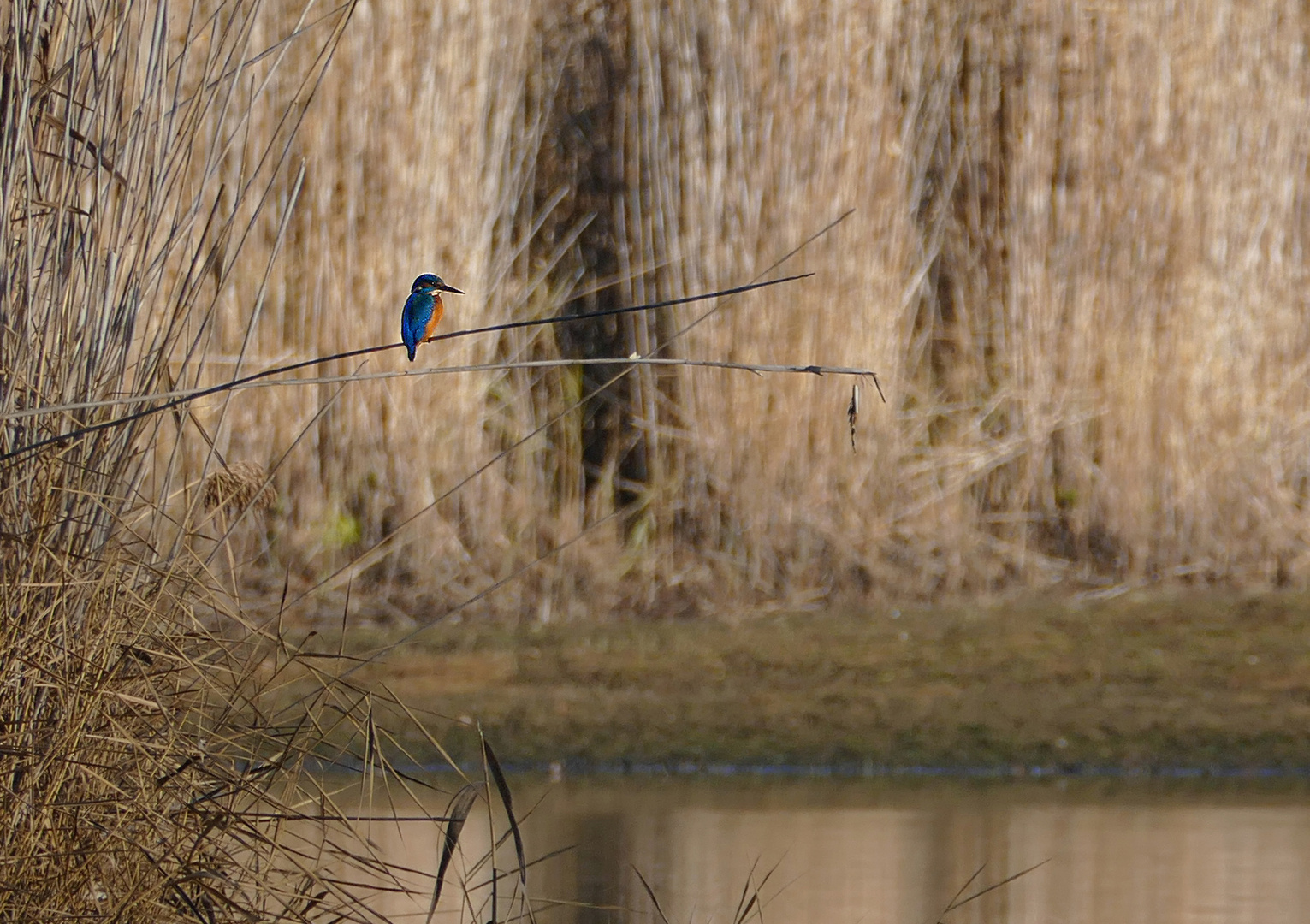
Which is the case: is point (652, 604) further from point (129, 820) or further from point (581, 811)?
point (129, 820)

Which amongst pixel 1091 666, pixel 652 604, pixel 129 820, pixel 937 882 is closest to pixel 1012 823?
pixel 937 882

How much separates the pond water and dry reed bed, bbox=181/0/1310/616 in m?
0.97

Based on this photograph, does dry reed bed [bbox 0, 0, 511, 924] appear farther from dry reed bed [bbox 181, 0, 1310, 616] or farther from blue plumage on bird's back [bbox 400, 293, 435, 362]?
dry reed bed [bbox 181, 0, 1310, 616]

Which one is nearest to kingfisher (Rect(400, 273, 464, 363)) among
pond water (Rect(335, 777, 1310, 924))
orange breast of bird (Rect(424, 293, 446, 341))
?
orange breast of bird (Rect(424, 293, 446, 341))

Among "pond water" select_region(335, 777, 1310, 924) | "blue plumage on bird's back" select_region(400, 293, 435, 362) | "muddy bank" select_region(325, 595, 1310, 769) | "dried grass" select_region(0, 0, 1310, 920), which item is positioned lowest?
"pond water" select_region(335, 777, 1310, 924)

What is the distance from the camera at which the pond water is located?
252cm

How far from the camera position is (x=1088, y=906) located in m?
2.54

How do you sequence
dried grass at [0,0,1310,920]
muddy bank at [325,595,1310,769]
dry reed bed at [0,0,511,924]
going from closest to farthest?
dry reed bed at [0,0,511,924] < muddy bank at [325,595,1310,769] < dried grass at [0,0,1310,920]

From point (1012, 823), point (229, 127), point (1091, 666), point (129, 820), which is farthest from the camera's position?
point (229, 127)

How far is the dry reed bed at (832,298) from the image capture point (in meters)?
4.22

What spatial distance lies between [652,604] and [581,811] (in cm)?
108

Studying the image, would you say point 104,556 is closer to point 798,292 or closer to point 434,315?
point 434,315

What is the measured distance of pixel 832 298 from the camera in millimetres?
4285

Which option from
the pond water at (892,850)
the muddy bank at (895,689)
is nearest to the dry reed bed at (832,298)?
the muddy bank at (895,689)
